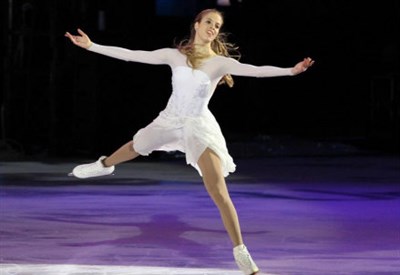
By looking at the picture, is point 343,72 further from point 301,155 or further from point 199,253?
point 199,253

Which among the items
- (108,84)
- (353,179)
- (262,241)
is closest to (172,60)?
(262,241)

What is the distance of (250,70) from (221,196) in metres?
0.82

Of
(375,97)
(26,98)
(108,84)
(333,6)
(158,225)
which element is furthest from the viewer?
(333,6)

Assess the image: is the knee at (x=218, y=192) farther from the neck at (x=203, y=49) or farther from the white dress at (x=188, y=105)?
the neck at (x=203, y=49)

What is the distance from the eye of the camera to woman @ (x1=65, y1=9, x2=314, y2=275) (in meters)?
7.68

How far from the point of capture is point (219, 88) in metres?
26.3

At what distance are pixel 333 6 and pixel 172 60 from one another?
18.4 meters

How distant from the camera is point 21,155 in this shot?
1923 cm

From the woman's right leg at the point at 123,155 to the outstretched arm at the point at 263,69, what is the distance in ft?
2.68

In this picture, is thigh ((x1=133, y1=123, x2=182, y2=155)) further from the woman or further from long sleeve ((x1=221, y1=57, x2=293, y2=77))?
long sleeve ((x1=221, y1=57, x2=293, y2=77))

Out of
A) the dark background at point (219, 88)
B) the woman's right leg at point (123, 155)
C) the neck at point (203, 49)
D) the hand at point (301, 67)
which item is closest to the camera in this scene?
the hand at point (301, 67)

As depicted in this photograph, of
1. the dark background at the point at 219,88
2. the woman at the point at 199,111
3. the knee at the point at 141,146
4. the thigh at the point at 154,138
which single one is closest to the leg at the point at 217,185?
the woman at the point at 199,111

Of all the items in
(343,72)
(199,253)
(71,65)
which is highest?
(343,72)

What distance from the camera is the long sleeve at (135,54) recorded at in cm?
771
